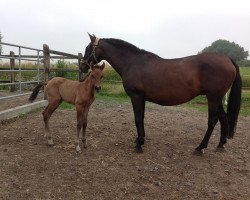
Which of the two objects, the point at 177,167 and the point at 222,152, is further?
the point at 222,152

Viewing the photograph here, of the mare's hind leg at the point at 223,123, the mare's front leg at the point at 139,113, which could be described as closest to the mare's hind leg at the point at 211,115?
the mare's hind leg at the point at 223,123

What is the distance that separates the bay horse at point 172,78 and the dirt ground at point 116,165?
1.46 ft

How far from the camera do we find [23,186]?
12.7ft

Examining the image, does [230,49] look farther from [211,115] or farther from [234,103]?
[211,115]

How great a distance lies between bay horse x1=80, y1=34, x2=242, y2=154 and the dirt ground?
1.46ft

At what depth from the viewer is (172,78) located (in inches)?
217

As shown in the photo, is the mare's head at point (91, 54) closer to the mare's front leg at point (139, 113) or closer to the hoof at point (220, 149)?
the mare's front leg at point (139, 113)

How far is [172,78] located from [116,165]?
1.74 meters

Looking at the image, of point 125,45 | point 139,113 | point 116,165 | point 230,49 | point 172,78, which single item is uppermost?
point 230,49

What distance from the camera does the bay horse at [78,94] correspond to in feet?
16.5

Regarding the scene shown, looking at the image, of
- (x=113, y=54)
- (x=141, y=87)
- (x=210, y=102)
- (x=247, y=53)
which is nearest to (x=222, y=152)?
(x=210, y=102)

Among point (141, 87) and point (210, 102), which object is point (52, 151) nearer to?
point (141, 87)

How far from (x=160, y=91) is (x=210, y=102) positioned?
2.71 feet

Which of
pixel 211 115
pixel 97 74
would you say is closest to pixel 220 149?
pixel 211 115
